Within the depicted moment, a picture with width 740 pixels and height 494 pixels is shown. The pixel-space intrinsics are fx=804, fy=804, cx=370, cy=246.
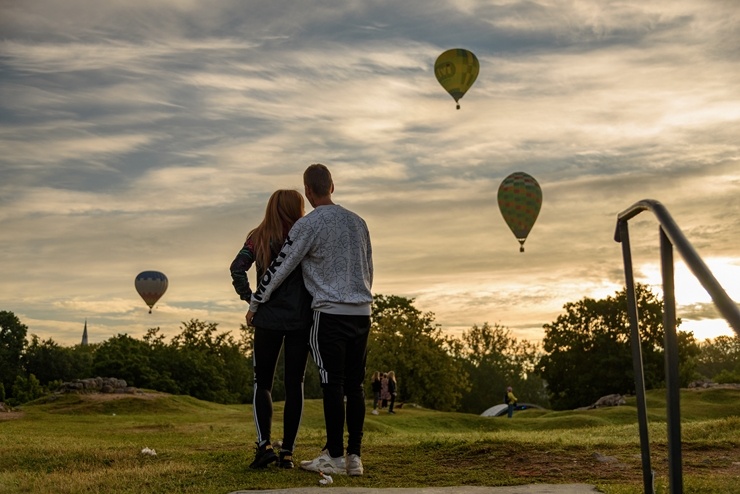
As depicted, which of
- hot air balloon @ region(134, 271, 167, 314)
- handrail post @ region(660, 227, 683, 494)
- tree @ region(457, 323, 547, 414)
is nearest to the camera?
handrail post @ region(660, 227, 683, 494)

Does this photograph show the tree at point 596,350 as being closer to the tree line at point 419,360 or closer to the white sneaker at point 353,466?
the tree line at point 419,360

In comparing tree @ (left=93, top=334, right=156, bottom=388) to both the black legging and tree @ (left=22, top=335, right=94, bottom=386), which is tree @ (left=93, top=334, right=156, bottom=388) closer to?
tree @ (left=22, top=335, right=94, bottom=386)

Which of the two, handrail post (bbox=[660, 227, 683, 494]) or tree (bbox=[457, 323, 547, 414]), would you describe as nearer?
handrail post (bbox=[660, 227, 683, 494])

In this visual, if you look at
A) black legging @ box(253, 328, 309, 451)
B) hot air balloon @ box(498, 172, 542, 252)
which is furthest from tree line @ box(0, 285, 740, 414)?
black legging @ box(253, 328, 309, 451)

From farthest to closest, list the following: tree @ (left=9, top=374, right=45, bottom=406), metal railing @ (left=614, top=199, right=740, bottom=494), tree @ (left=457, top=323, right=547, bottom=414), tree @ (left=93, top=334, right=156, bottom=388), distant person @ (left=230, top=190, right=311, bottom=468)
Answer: tree @ (left=457, top=323, right=547, bottom=414), tree @ (left=93, top=334, right=156, bottom=388), tree @ (left=9, top=374, right=45, bottom=406), distant person @ (left=230, top=190, right=311, bottom=468), metal railing @ (left=614, top=199, right=740, bottom=494)

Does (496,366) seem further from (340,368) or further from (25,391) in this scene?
(340,368)

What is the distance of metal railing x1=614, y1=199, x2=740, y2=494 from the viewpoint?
104 inches

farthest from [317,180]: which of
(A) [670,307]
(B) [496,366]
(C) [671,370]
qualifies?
(B) [496,366]

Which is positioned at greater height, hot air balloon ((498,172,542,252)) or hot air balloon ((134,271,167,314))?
hot air balloon ((498,172,542,252))

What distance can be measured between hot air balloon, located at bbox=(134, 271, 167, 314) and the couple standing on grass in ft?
171

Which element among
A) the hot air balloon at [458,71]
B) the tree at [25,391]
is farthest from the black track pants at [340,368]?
the tree at [25,391]

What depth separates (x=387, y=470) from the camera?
659cm

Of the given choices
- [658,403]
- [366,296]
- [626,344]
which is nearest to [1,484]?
[366,296]

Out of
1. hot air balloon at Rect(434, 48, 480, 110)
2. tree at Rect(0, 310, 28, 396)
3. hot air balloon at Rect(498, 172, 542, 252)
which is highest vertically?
hot air balloon at Rect(434, 48, 480, 110)
